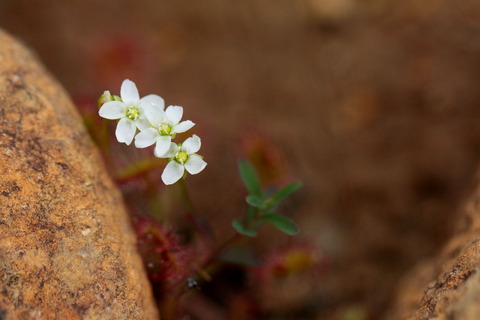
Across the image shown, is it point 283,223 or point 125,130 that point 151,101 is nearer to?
point 125,130

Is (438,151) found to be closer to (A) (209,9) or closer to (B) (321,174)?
(B) (321,174)

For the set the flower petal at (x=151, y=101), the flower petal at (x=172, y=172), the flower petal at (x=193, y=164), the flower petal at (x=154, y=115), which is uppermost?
the flower petal at (x=151, y=101)

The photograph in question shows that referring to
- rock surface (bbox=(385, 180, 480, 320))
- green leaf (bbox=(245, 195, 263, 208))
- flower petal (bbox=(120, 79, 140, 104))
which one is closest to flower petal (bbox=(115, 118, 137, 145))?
flower petal (bbox=(120, 79, 140, 104))

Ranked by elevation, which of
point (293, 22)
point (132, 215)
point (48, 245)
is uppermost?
point (293, 22)

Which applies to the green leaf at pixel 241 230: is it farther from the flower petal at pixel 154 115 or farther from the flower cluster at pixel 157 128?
the flower petal at pixel 154 115

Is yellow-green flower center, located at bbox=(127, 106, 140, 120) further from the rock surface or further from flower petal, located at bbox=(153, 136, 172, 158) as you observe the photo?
the rock surface

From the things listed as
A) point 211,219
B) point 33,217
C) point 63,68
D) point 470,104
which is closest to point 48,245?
point 33,217

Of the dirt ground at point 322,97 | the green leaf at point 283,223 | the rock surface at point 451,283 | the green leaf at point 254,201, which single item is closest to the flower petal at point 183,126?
the green leaf at point 254,201
